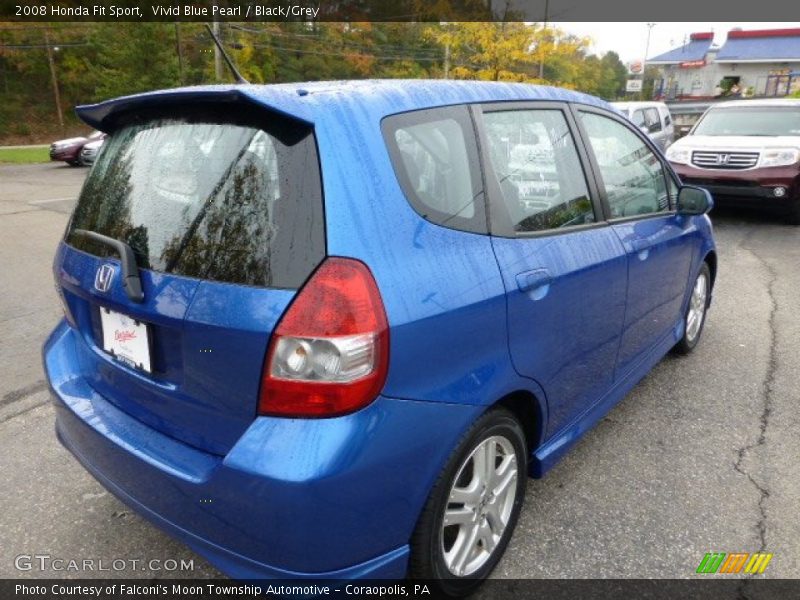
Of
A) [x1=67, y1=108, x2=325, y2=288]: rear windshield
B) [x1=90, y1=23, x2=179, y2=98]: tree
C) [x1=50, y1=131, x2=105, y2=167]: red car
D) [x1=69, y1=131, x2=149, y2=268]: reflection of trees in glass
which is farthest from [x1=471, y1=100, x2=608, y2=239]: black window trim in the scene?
[x1=90, y1=23, x2=179, y2=98]: tree

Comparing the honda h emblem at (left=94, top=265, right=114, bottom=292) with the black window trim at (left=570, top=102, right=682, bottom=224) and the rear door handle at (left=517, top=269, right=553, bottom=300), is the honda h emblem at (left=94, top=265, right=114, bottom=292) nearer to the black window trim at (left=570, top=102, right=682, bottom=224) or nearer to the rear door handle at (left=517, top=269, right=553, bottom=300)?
the rear door handle at (left=517, top=269, right=553, bottom=300)

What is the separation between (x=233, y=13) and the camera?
30031mm

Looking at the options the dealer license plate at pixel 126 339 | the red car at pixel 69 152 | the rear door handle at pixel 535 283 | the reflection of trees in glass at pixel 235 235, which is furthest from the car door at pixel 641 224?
the red car at pixel 69 152

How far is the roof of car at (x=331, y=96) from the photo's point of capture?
171 cm

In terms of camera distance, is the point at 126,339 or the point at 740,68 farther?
the point at 740,68

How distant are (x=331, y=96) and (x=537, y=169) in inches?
37.9

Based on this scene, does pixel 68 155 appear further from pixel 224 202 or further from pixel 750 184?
pixel 224 202

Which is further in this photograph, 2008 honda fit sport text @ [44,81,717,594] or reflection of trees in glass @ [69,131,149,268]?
reflection of trees in glass @ [69,131,149,268]

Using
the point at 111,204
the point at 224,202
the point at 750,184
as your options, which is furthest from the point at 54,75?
the point at 224,202

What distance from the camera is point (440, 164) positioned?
1.96 m

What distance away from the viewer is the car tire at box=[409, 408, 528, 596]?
6.20 feet

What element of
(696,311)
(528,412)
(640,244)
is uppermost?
(640,244)

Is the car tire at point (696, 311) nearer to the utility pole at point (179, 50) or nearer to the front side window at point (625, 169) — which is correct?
the front side window at point (625, 169)

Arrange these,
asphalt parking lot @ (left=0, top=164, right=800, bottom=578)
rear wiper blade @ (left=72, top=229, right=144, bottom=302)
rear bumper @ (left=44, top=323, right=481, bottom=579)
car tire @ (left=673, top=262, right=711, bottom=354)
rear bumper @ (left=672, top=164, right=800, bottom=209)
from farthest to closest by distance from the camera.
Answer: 1. rear bumper @ (left=672, top=164, right=800, bottom=209)
2. car tire @ (left=673, top=262, right=711, bottom=354)
3. asphalt parking lot @ (left=0, top=164, right=800, bottom=578)
4. rear wiper blade @ (left=72, top=229, right=144, bottom=302)
5. rear bumper @ (left=44, top=323, right=481, bottom=579)
